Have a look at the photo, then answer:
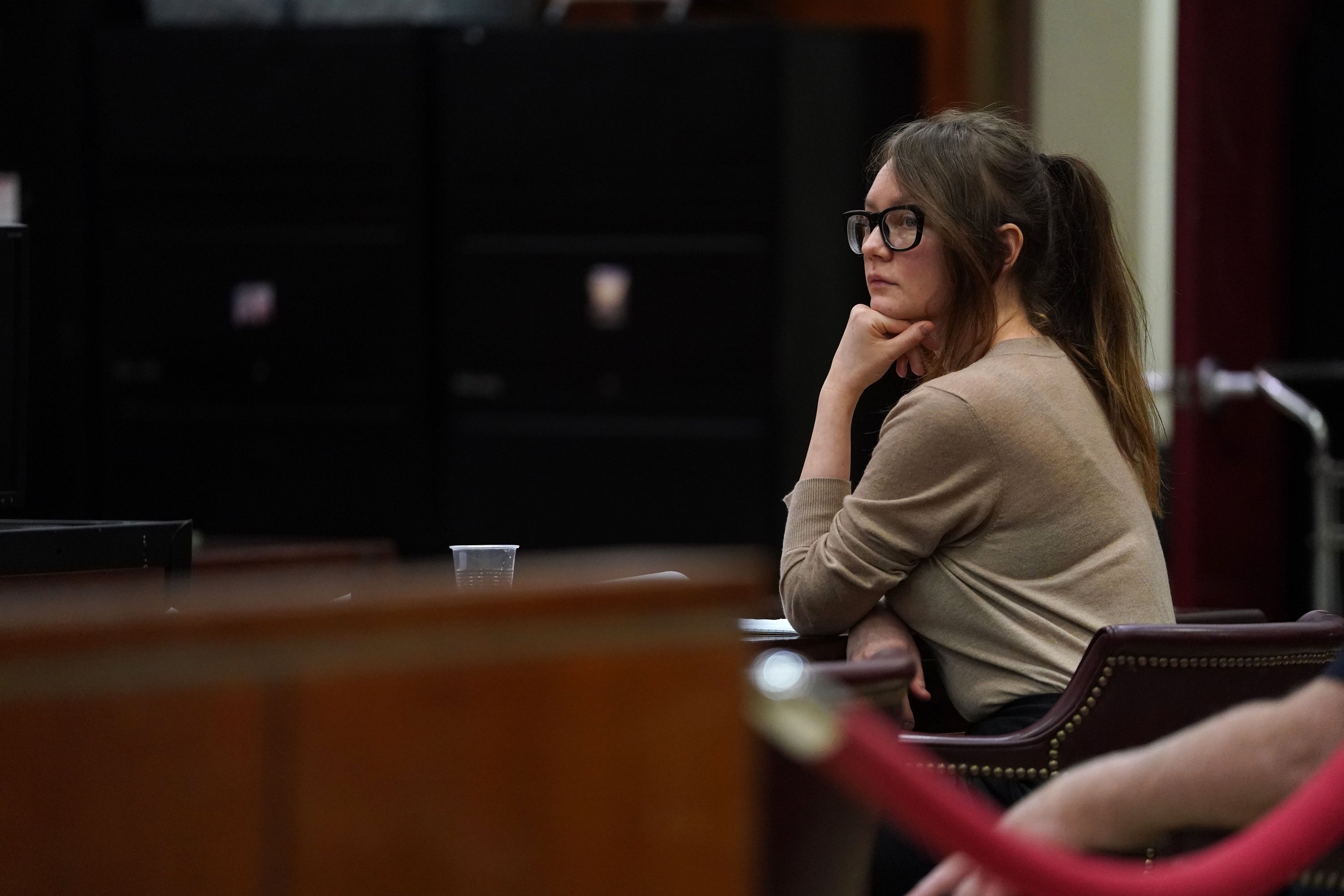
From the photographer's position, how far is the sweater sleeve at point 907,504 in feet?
5.79

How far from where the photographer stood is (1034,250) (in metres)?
1.95

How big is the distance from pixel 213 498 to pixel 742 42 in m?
2.23

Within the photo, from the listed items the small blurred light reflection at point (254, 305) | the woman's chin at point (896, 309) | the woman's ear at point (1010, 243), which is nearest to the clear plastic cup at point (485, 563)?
the woman's chin at point (896, 309)

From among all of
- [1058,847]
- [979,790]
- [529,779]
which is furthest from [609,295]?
[529,779]

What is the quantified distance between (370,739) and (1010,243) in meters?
1.24

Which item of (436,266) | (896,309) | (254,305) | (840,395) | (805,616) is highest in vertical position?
(436,266)

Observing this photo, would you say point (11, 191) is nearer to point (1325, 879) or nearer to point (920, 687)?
point (920, 687)

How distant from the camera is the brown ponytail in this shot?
1.91 m

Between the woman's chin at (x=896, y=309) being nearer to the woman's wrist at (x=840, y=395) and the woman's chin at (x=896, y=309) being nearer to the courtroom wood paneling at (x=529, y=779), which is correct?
the woman's wrist at (x=840, y=395)

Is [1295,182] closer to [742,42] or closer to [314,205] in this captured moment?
[742,42]

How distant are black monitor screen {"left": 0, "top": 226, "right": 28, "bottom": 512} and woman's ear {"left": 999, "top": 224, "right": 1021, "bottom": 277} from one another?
3.72 feet

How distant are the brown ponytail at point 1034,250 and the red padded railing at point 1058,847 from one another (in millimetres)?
717

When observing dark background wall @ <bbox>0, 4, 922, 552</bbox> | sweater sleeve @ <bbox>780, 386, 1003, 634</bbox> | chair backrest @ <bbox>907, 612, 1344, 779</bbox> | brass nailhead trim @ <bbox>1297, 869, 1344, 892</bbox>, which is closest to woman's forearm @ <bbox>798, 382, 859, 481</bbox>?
sweater sleeve @ <bbox>780, 386, 1003, 634</bbox>

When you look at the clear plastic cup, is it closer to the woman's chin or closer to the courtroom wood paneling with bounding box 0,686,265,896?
the woman's chin
